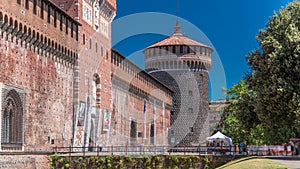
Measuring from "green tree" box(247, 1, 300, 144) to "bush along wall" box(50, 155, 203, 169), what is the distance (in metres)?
4.48

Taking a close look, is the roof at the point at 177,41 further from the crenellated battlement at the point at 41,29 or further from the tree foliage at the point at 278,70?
the tree foliage at the point at 278,70

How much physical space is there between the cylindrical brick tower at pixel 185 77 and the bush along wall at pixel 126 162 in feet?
92.8

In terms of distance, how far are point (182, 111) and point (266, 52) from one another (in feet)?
113

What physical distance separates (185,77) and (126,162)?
30613 millimetres

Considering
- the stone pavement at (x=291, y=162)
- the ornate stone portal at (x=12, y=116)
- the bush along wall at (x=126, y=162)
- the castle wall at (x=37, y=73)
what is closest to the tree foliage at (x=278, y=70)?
the stone pavement at (x=291, y=162)

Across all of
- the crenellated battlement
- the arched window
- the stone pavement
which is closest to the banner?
the crenellated battlement

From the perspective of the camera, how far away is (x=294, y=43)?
2019 cm

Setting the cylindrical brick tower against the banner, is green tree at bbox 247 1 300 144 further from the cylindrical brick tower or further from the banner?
the cylindrical brick tower

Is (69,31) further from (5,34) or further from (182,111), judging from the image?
(182,111)

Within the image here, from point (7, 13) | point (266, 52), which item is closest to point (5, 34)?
point (7, 13)

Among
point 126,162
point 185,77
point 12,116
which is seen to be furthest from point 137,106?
point 12,116

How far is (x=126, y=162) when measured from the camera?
23797 millimetres

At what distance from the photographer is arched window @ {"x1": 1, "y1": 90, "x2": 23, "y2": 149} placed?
2162 centimetres

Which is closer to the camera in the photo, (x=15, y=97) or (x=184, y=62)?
(x=15, y=97)
